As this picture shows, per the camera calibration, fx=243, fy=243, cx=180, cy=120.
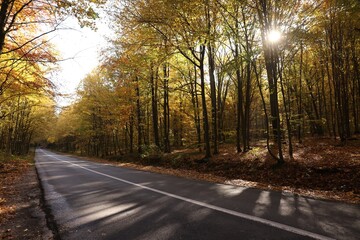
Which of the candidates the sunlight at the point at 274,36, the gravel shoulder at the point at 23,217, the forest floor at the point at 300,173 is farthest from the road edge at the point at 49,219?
the sunlight at the point at 274,36

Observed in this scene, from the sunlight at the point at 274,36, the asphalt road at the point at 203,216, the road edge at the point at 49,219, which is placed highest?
the sunlight at the point at 274,36

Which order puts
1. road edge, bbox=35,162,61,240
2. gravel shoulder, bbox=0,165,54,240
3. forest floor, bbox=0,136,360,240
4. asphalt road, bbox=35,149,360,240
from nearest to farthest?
asphalt road, bbox=35,149,360,240
road edge, bbox=35,162,61,240
gravel shoulder, bbox=0,165,54,240
forest floor, bbox=0,136,360,240

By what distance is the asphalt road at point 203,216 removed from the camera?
13.1 ft

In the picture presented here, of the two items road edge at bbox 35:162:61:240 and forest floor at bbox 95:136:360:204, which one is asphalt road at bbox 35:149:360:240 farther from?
forest floor at bbox 95:136:360:204

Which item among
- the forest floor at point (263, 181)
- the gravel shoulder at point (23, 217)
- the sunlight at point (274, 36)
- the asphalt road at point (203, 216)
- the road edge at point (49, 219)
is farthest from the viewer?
the sunlight at point (274, 36)

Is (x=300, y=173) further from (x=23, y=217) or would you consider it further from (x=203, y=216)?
(x=23, y=217)

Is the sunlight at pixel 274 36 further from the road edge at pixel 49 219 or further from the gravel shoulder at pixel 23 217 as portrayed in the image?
the gravel shoulder at pixel 23 217

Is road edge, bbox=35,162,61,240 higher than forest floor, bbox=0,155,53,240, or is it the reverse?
road edge, bbox=35,162,61,240

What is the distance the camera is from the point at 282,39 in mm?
11180

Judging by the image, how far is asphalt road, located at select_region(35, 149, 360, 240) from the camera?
4008mm

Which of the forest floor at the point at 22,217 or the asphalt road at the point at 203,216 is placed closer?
the asphalt road at the point at 203,216

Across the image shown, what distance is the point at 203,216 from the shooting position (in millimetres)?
4922

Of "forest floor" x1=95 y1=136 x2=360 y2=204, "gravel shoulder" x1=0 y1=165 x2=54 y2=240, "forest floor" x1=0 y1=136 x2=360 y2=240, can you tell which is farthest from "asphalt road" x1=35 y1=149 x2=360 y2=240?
"forest floor" x1=95 y1=136 x2=360 y2=204

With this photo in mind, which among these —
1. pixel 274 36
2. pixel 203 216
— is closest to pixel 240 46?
pixel 274 36
